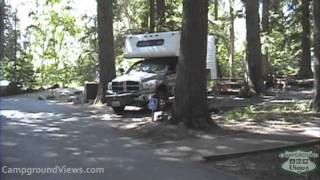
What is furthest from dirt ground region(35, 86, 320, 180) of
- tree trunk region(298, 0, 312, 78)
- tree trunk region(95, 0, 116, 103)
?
tree trunk region(298, 0, 312, 78)

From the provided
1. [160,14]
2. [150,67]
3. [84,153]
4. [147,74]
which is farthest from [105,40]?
[84,153]

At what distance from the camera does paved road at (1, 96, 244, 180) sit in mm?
9766

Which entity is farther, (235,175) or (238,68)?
(238,68)

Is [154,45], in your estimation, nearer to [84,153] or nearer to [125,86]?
[125,86]

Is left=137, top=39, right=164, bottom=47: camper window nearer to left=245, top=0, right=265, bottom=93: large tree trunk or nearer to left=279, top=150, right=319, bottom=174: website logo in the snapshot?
left=245, top=0, right=265, bottom=93: large tree trunk

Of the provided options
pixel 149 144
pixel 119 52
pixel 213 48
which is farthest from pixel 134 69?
pixel 119 52

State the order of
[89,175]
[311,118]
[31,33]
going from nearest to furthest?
[89,175], [311,118], [31,33]

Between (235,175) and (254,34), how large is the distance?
660 inches

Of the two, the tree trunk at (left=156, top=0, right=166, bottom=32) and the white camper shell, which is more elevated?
the tree trunk at (left=156, top=0, right=166, bottom=32)

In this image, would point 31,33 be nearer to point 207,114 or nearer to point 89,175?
point 207,114

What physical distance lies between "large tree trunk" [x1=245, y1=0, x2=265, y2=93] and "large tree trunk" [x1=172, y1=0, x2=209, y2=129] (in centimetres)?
1087

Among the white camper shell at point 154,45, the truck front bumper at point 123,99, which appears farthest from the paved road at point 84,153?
the white camper shell at point 154,45

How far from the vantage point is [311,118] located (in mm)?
16531

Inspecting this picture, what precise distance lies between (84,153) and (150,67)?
31.1 ft
